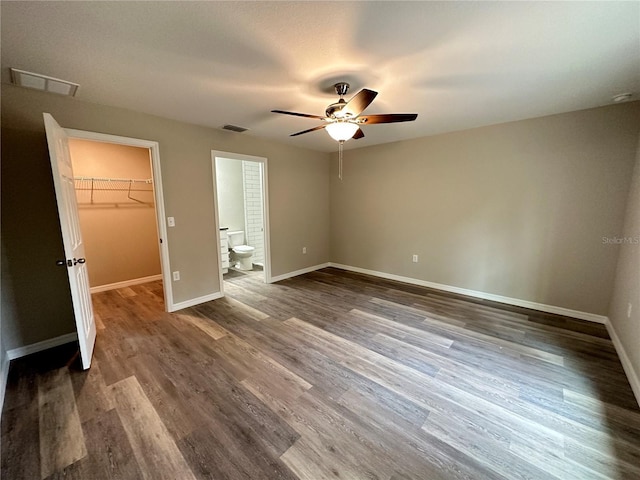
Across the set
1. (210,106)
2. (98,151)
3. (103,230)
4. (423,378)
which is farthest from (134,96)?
(423,378)

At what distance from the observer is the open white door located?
1.93 metres

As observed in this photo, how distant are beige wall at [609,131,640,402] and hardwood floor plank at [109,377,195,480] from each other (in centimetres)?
300

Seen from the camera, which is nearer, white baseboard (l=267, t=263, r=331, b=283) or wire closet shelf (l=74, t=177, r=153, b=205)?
wire closet shelf (l=74, t=177, r=153, b=205)

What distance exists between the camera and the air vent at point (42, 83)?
1.97 meters

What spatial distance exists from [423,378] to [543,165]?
285cm

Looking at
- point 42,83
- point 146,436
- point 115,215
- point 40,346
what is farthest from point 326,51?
point 115,215

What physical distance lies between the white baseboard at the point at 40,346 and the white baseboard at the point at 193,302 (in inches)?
35.9

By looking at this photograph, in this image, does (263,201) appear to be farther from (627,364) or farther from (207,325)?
(627,364)

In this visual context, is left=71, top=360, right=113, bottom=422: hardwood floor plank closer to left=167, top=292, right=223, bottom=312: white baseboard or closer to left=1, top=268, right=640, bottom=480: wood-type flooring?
left=1, top=268, right=640, bottom=480: wood-type flooring

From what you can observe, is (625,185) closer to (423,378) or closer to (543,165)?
(543,165)

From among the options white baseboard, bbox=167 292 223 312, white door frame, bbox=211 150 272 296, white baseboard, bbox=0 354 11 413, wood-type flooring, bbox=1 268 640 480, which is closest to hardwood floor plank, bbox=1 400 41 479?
wood-type flooring, bbox=1 268 640 480

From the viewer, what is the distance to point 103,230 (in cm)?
395

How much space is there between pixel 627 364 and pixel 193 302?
4.40m

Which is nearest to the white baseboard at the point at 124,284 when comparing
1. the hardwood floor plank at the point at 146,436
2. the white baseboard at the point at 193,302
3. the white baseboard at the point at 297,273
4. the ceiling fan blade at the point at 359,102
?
the white baseboard at the point at 193,302
